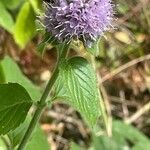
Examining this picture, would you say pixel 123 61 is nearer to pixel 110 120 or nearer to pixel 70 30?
pixel 110 120

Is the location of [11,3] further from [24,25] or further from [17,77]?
[17,77]

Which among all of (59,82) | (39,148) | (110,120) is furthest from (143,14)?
(59,82)

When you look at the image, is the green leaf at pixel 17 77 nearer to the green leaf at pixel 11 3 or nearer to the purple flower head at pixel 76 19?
the green leaf at pixel 11 3

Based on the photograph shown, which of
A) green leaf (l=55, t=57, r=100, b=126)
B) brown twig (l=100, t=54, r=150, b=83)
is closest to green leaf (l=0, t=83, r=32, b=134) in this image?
Answer: green leaf (l=55, t=57, r=100, b=126)

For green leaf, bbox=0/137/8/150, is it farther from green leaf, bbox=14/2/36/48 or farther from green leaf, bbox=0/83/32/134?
green leaf, bbox=14/2/36/48

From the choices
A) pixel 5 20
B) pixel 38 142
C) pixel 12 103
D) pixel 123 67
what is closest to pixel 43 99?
pixel 12 103
